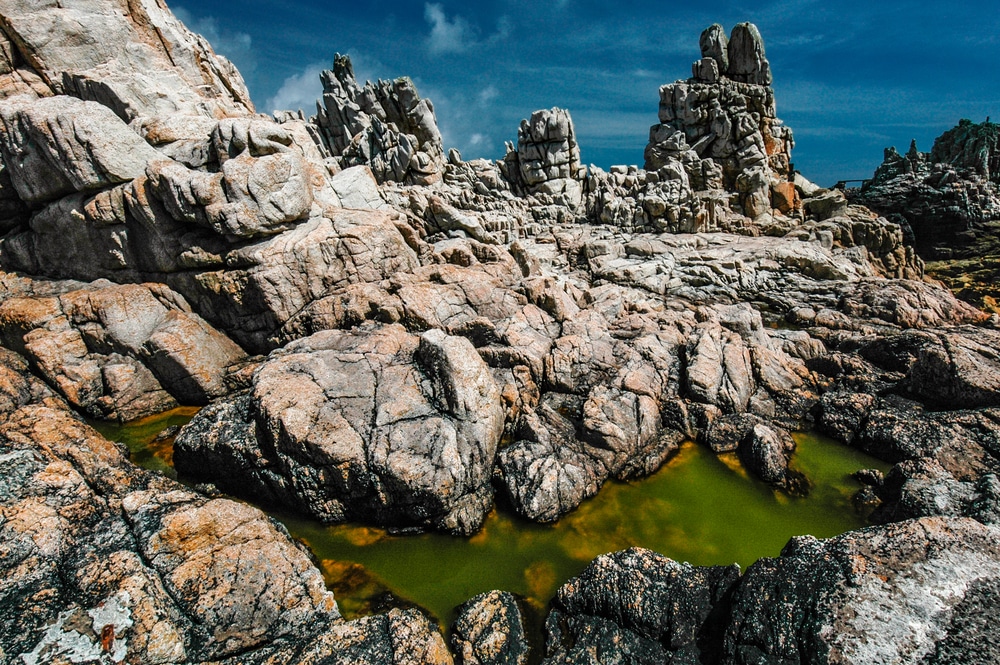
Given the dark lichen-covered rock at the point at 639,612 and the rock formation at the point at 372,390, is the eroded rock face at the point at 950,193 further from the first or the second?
the dark lichen-covered rock at the point at 639,612

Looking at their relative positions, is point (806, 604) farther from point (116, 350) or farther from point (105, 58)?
point (105, 58)

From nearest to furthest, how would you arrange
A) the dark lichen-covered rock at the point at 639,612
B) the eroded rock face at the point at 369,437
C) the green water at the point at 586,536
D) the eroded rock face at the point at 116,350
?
the dark lichen-covered rock at the point at 639,612 < the green water at the point at 586,536 < the eroded rock face at the point at 369,437 < the eroded rock face at the point at 116,350

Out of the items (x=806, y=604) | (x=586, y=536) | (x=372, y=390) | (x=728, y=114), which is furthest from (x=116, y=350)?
(x=728, y=114)

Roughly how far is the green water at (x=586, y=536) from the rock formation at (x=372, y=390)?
2.54ft

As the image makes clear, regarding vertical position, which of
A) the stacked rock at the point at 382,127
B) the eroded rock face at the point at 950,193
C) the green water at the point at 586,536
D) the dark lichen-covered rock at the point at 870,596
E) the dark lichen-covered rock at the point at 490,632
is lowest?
the dark lichen-covered rock at the point at 490,632

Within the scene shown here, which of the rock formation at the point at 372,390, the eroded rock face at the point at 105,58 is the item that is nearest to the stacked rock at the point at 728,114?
the rock formation at the point at 372,390

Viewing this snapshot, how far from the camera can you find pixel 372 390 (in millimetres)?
19094

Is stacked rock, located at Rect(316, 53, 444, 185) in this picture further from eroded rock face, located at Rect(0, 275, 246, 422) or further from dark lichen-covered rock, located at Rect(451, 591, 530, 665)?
dark lichen-covered rock, located at Rect(451, 591, 530, 665)

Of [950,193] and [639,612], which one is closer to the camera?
[639,612]

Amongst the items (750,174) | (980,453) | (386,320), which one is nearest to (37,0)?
(386,320)

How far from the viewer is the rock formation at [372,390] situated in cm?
1123

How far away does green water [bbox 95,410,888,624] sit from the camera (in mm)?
15188

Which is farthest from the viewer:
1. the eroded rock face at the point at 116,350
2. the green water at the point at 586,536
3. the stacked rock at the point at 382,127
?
the stacked rock at the point at 382,127

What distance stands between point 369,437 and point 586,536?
918 cm
